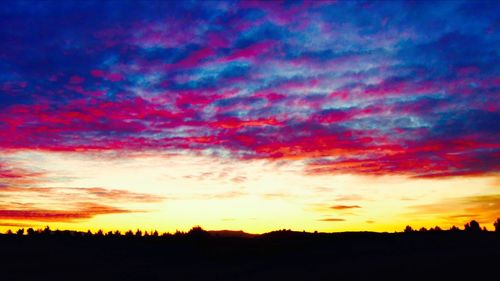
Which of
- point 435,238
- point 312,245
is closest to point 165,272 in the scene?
point 312,245

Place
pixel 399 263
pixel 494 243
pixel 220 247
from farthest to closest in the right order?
1. pixel 220 247
2. pixel 494 243
3. pixel 399 263

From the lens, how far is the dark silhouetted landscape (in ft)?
50.7

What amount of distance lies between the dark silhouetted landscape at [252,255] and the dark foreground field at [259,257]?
0.03 meters

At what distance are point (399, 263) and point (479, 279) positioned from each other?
3.08 meters

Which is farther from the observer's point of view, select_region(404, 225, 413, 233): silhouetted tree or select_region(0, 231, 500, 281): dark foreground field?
select_region(404, 225, 413, 233): silhouetted tree

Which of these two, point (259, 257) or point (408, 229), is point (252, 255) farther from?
point (408, 229)

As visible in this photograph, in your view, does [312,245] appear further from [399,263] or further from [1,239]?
[1,239]

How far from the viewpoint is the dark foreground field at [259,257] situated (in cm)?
1527

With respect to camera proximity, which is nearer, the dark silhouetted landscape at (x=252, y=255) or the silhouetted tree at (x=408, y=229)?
the dark silhouetted landscape at (x=252, y=255)

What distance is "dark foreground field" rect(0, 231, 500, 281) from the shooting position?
1527 cm

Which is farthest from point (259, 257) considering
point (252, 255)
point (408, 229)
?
point (408, 229)

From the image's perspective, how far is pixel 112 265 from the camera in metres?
19.0

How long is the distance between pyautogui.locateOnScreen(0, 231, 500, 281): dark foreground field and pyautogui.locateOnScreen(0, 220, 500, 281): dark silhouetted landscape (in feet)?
0.09

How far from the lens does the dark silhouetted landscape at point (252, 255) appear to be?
15.4 m
